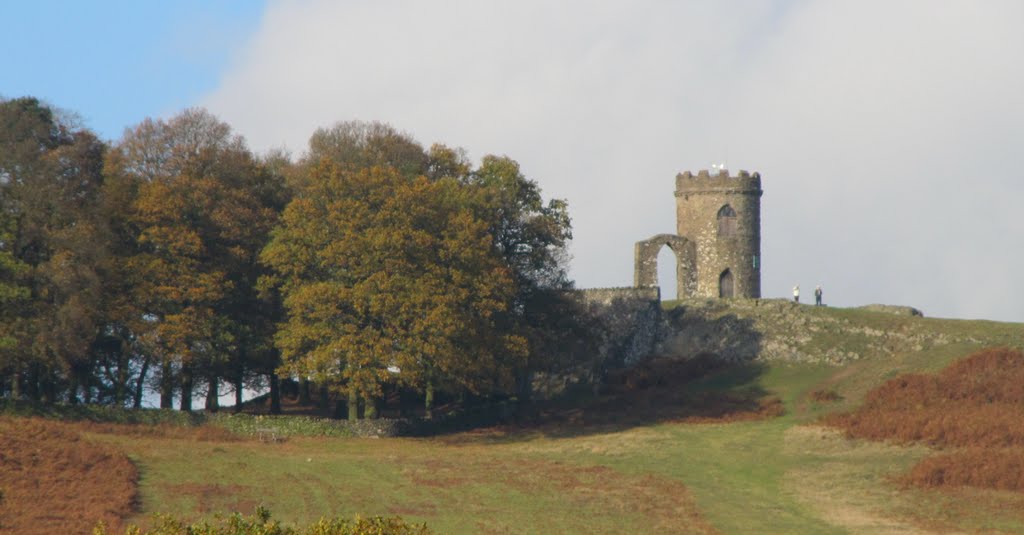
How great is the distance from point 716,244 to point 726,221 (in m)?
1.67

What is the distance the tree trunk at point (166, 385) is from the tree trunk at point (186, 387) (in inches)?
21.4

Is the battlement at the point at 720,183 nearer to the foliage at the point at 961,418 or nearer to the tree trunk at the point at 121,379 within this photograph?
the foliage at the point at 961,418

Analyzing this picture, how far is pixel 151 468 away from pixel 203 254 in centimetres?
1687

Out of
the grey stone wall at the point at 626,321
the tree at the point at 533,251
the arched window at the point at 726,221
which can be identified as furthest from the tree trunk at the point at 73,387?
the arched window at the point at 726,221

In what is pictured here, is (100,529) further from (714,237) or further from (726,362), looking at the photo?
(714,237)

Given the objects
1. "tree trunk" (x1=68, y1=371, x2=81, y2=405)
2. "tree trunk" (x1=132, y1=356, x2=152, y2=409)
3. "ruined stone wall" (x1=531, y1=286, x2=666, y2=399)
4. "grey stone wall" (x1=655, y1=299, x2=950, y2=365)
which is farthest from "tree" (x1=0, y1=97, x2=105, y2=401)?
"grey stone wall" (x1=655, y1=299, x2=950, y2=365)

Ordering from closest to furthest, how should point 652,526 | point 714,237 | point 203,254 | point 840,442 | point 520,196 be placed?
point 652,526, point 840,442, point 203,254, point 520,196, point 714,237

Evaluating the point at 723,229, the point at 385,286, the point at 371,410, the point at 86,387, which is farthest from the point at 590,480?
the point at 723,229

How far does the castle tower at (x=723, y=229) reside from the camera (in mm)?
83938

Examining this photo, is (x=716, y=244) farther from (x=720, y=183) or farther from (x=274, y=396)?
(x=274, y=396)

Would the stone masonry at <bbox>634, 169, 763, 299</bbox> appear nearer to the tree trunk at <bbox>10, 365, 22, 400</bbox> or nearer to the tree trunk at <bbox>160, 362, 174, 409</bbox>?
the tree trunk at <bbox>160, 362, 174, 409</bbox>

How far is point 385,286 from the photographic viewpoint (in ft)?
202

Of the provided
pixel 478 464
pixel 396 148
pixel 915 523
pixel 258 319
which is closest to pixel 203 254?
pixel 258 319

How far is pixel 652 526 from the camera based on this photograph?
41781 mm
